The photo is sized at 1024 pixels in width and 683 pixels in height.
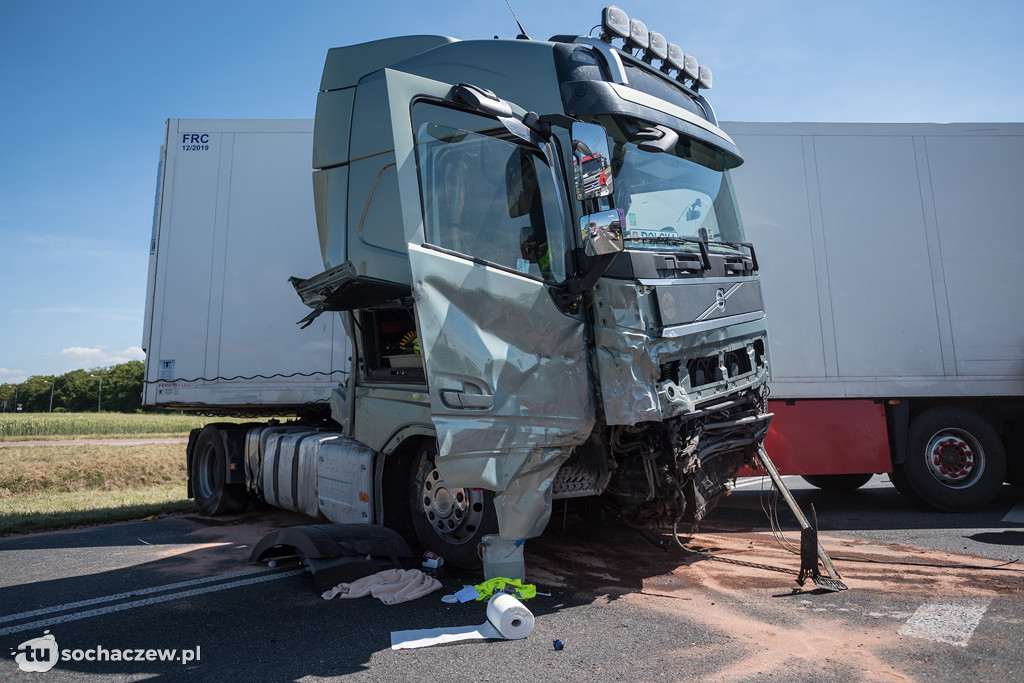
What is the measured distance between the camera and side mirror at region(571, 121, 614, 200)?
11.6ft

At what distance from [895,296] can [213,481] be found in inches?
320

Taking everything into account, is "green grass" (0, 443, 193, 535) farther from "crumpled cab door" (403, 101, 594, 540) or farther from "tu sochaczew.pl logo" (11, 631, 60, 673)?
"crumpled cab door" (403, 101, 594, 540)

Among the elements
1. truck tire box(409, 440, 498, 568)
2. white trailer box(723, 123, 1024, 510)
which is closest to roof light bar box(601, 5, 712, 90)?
white trailer box(723, 123, 1024, 510)

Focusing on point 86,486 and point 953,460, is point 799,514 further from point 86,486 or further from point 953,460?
point 86,486

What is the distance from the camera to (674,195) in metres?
4.30

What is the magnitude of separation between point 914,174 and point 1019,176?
3.80 feet

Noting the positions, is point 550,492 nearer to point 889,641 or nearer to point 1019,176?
point 889,641

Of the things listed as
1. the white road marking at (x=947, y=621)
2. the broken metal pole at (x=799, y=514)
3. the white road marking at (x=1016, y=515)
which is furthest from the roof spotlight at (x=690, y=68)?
the white road marking at (x=1016, y=515)

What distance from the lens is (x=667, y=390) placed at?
12.1 feet

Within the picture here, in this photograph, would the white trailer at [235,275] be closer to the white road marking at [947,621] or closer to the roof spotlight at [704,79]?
the roof spotlight at [704,79]

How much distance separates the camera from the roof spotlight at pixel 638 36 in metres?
4.49

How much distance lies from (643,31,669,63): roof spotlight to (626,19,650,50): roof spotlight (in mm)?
45

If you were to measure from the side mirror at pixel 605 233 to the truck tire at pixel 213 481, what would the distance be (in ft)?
18.7

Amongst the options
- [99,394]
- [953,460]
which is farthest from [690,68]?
[99,394]
